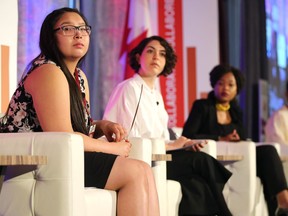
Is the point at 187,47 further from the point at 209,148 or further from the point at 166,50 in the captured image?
the point at 209,148

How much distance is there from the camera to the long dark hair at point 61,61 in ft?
10.3

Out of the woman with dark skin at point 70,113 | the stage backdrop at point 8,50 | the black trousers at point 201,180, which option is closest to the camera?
the woman with dark skin at point 70,113

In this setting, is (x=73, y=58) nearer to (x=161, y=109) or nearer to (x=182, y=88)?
(x=161, y=109)

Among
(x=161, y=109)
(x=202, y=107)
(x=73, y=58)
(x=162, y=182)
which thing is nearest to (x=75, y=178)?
(x=73, y=58)

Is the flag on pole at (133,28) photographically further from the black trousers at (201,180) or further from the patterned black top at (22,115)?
the patterned black top at (22,115)

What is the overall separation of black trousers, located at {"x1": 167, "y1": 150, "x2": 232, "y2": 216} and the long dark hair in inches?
51.8

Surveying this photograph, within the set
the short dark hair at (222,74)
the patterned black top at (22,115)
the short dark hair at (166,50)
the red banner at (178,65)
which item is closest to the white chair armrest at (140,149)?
the patterned black top at (22,115)

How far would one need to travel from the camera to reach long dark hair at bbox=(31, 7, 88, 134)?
3141mm

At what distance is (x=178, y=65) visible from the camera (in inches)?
268

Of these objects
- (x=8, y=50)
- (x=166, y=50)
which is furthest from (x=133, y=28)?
(x=8, y=50)

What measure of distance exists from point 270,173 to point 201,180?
962 millimetres

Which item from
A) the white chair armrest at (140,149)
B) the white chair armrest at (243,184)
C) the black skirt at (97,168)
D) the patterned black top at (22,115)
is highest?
the patterned black top at (22,115)

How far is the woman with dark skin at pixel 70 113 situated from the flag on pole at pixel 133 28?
2123 millimetres

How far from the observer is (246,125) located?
8062 mm
